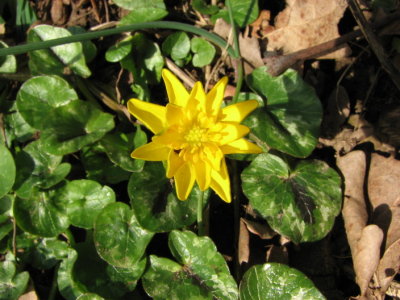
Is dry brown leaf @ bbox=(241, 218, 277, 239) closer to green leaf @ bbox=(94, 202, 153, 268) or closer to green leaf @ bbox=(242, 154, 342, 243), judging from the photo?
green leaf @ bbox=(242, 154, 342, 243)

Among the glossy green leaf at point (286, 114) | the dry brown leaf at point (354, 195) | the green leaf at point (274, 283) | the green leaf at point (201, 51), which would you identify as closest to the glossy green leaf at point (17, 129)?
the green leaf at point (201, 51)

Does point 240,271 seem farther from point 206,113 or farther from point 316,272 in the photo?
point 206,113

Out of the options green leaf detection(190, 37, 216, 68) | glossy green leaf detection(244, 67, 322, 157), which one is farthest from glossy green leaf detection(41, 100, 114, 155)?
glossy green leaf detection(244, 67, 322, 157)

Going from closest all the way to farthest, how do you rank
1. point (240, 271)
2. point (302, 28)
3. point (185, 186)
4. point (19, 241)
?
point (185, 186) → point (240, 271) → point (19, 241) → point (302, 28)

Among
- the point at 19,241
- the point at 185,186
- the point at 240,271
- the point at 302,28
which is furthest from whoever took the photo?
the point at 302,28

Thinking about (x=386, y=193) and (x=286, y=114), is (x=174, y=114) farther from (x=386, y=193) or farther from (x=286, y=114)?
(x=386, y=193)

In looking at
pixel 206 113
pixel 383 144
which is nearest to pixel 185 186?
pixel 206 113

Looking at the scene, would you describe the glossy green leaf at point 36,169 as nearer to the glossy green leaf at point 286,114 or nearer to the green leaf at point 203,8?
the glossy green leaf at point 286,114
